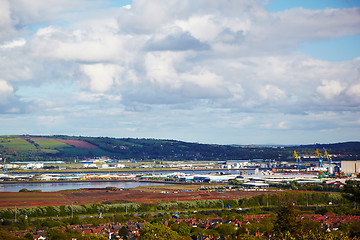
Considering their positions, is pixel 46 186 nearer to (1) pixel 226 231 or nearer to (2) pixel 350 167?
(1) pixel 226 231

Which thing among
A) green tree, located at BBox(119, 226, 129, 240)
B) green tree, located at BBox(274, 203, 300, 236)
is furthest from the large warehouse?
green tree, located at BBox(274, 203, 300, 236)

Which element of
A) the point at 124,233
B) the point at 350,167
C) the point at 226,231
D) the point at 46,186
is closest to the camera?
the point at 124,233

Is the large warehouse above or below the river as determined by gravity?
above

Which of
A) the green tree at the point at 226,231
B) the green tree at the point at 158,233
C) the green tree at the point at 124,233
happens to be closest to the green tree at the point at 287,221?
the green tree at the point at 158,233

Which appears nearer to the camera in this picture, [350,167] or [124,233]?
[124,233]

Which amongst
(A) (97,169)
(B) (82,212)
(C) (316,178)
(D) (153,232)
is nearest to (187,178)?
(C) (316,178)

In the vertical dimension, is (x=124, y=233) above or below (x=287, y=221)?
below

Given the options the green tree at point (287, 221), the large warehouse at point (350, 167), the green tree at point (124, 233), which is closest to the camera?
the green tree at point (287, 221)

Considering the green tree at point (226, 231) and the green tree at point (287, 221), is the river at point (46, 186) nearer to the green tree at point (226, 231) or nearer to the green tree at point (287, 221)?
the green tree at point (226, 231)


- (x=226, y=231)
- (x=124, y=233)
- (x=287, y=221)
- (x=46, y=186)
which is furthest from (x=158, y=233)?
(x=46, y=186)

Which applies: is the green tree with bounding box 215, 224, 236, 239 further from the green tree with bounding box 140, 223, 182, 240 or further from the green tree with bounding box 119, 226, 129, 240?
the green tree with bounding box 140, 223, 182, 240

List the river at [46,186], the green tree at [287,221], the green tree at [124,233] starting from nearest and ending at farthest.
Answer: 1. the green tree at [287,221]
2. the green tree at [124,233]
3. the river at [46,186]

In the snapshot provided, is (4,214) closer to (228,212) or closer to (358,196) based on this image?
(228,212)
